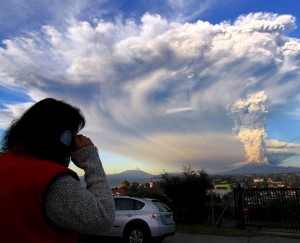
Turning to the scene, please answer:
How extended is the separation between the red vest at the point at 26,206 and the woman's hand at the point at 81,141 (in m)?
0.24

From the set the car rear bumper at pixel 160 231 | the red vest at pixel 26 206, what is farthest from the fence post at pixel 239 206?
the red vest at pixel 26 206

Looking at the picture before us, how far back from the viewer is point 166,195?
20.1 m

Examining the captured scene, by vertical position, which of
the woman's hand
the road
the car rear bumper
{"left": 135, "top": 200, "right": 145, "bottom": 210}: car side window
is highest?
{"left": 135, "top": 200, "right": 145, "bottom": 210}: car side window

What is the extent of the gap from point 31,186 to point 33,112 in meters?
0.41

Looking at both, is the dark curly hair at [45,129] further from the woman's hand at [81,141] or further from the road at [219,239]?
the road at [219,239]

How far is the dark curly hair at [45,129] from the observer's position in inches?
64.5

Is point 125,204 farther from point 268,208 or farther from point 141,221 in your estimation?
point 268,208

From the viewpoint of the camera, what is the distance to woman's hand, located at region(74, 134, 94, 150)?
1.73 metres

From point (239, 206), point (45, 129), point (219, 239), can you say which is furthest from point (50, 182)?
point (239, 206)

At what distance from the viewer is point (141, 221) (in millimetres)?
12102

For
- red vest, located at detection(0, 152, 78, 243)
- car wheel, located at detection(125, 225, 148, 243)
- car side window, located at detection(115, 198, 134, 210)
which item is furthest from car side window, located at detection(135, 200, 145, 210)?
red vest, located at detection(0, 152, 78, 243)

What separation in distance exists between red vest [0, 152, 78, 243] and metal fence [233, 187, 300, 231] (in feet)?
51.9

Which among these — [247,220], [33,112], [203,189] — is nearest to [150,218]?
[247,220]

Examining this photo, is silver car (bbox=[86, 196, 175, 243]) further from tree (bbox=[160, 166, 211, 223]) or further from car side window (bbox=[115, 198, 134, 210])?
tree (bbox=[160, 166, 211, 223])
